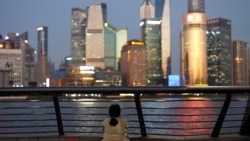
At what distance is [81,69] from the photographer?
461ft

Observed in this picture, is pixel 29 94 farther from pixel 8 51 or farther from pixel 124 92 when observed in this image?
pixel 8 51

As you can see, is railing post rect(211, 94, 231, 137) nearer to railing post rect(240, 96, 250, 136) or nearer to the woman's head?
railing post rect(240, 96, 250, 136)

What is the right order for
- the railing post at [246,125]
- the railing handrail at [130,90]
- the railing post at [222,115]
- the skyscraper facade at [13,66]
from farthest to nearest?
the skyscraper facade at [13,66]
the railing post at [246,125]
the railing post at [222,115]
the railing handrail at [130,90]

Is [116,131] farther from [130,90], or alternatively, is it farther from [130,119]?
[130,119]

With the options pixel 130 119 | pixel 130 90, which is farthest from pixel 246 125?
pixel 130 119

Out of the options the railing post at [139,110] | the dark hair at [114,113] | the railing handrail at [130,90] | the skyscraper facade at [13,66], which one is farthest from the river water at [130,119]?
the skyscraper facade at [13,66]

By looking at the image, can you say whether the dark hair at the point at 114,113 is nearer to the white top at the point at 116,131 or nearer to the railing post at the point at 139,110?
the white top at the point at 116,131

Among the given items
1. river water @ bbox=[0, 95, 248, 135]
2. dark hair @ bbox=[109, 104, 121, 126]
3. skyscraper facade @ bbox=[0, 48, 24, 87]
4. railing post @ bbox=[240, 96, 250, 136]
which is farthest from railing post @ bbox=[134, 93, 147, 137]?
skyscraper facade @ bbox=[0, 48, 24, 87]

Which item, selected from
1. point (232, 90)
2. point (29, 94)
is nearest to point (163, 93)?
point (232, 90)

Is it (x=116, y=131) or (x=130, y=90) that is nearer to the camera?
(x=116, y=131)

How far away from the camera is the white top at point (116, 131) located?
5516 mm

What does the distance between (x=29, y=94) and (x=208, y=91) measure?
10.4ft

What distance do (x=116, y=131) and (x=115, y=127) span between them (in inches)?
2.0

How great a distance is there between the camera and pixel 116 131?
5.52m
